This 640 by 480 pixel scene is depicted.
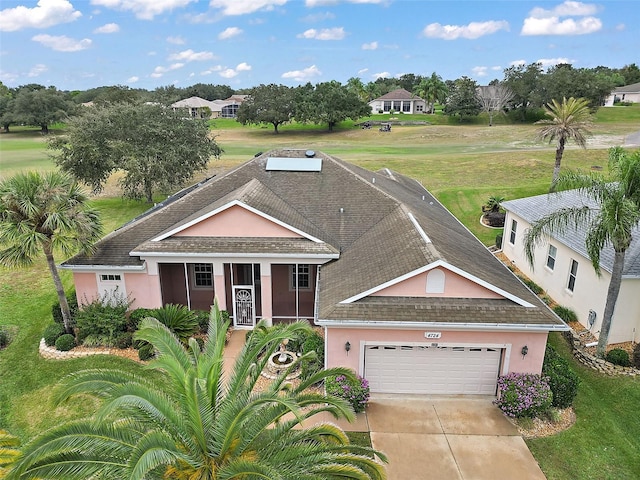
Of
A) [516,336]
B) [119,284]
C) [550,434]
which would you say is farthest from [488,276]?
[119,284]

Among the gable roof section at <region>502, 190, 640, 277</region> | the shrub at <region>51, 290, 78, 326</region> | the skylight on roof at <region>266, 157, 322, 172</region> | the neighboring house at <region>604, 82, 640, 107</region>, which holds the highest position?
the neighboring house at <region>604, 82, 640, 107</region>

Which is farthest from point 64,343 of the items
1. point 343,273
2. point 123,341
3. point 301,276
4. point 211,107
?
point 211,107

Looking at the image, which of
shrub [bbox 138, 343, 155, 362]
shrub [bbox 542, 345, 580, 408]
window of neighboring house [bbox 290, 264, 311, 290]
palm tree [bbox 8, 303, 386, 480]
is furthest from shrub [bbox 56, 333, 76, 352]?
shrub [bbox 542, 345, 580, 408]

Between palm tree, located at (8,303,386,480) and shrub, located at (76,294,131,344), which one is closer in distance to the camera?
palm tree, located at (8,303,386,480)

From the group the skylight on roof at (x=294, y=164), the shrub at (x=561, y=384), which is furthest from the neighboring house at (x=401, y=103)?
the shrub at (x=561, y=384)

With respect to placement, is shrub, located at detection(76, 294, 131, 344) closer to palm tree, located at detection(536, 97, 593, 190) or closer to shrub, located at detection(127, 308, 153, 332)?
shrub, located at detection(127, 308, 153, 332)

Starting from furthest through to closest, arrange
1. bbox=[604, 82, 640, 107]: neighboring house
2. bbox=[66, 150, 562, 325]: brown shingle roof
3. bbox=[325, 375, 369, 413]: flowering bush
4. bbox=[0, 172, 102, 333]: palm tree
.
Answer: bbox=[604, 82, 640, 107]: neighboring house
bbox=[0, 172, 102, 333]: palm tree
bbox=[66, 150, 562, 325]: brown shingle roof
bbox=[325, 375, 369, 413]: flowering bush
